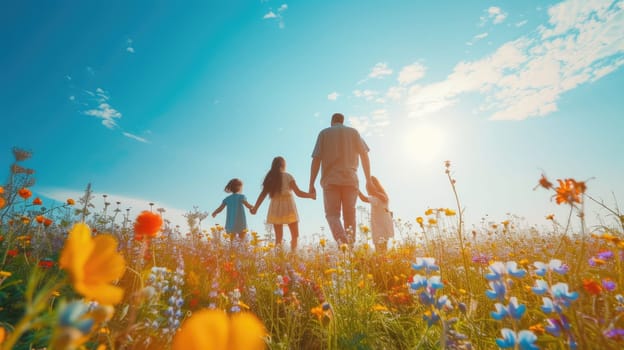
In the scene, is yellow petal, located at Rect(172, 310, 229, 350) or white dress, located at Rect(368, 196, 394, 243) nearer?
yellow petal, located at Rect(172, 310, 229, 350)

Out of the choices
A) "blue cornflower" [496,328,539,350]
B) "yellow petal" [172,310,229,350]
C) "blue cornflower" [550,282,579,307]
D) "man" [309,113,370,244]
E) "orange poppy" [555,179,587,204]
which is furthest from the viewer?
"man" [309,113,370,244]

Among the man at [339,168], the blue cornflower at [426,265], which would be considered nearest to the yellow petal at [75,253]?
the blue cornflower at [426,265]

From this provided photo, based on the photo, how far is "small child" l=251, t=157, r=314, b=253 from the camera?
7.07 m

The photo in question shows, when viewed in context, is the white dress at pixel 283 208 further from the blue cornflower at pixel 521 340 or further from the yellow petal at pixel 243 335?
the yellow petal at pixel 243 335

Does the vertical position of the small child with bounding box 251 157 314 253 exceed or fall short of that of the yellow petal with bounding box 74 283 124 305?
it exceeds it

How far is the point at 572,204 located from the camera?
47.4 inches

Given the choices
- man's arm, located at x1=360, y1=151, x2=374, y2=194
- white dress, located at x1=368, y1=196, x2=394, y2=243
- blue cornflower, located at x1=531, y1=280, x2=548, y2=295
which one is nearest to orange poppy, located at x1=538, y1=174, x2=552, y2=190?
blue cornflower, located at x1=531, y1=280, x2=548, y2=295

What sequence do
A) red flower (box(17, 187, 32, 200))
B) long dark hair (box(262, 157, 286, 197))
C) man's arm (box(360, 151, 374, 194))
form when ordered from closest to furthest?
red flower (box(17, 187, 32, 200))
man's arm (box(360, 151, 374, 194))
long dark hair (box(262, 157, 286, 197))

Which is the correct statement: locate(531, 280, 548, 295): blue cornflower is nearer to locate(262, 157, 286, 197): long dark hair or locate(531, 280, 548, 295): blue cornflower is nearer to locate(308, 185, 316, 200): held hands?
locate(308, 185, 316, 200): held hands

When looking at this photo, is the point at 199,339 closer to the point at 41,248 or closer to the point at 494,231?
the point at 41,248

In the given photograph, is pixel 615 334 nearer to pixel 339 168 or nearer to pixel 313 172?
pixel 339 168

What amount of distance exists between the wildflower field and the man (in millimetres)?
1057

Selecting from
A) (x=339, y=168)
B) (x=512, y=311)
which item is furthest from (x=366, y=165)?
(x=512, y=311)

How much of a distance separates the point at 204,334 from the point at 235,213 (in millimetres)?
7815
